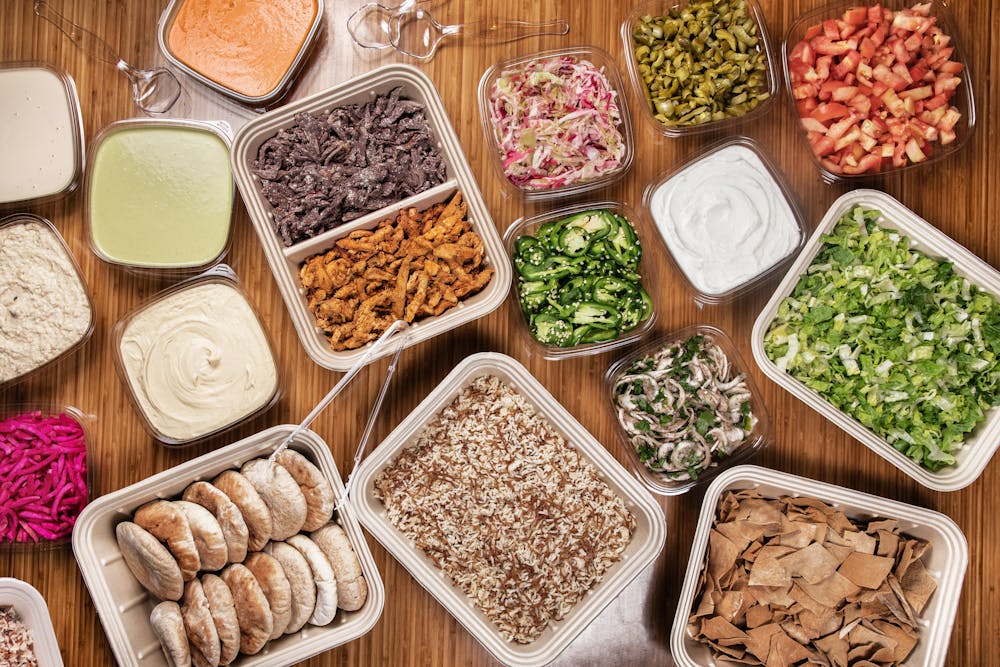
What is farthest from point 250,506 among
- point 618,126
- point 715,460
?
point 618,126

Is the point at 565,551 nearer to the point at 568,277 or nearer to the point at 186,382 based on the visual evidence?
the point at 568,277

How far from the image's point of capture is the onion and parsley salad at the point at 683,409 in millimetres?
2666

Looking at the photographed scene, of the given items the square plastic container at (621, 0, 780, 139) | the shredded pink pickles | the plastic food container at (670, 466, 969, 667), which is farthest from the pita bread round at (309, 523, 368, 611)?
the square plastic container at (621, 0, 780, 139)

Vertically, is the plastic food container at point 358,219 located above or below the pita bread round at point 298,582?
above

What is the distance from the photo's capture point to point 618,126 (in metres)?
2.75

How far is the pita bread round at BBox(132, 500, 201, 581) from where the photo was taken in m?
2.42

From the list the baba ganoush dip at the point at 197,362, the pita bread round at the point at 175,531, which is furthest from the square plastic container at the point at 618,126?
the pita bread round at the point at 175,531

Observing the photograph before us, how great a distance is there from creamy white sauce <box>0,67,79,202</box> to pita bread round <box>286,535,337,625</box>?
162 centimetres

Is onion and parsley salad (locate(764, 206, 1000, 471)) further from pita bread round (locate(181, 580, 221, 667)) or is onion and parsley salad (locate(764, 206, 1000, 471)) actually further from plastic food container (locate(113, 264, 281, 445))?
pita bread round (locate(181, 580, 221, 667))

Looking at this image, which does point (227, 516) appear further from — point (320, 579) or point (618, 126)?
point (618, 126)

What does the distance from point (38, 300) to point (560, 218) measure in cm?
195

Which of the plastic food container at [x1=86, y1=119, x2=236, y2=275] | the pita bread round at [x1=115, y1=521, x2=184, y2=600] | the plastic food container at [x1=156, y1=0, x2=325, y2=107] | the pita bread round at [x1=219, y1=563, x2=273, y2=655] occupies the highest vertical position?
the plastic food container at [x1=156, y1=0, x2=325, y2=107]

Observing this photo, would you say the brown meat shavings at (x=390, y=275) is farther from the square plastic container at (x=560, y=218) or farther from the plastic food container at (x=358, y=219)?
the square plastic container at (x=560, y=218)

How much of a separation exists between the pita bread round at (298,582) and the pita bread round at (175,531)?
0.28 m
